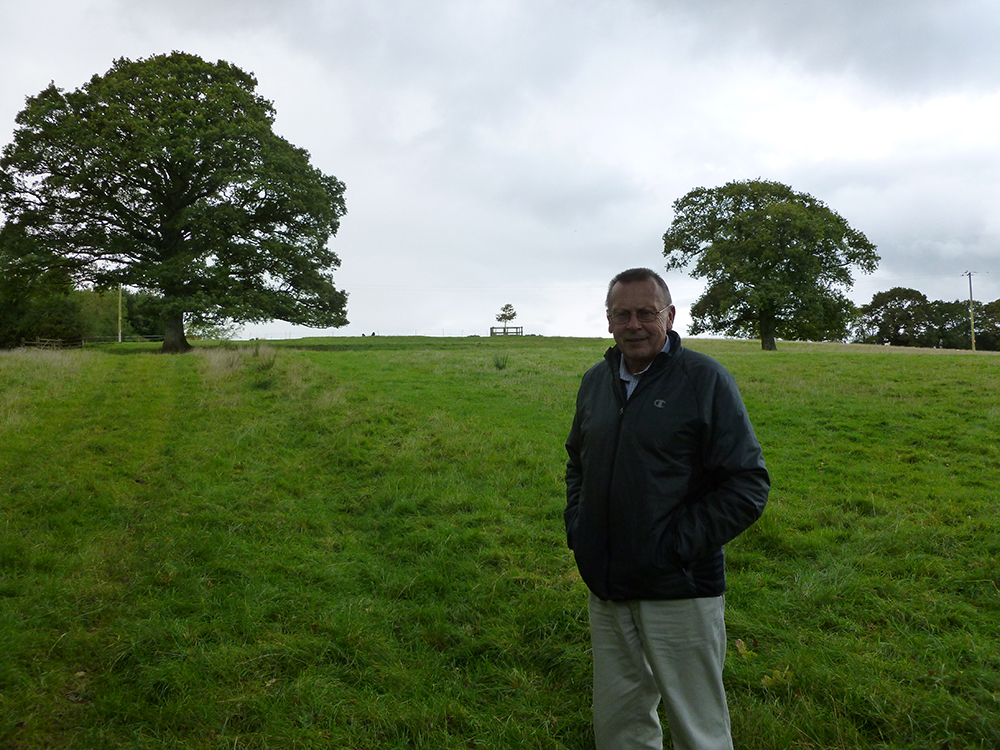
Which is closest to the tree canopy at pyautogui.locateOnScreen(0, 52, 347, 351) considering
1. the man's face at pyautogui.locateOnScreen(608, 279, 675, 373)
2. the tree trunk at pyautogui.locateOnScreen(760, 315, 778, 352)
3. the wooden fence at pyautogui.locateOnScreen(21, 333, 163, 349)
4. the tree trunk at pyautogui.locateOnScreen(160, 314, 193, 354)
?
the tree trunk at pyautogui.locateOnScreen(160, 314, 193, 354)

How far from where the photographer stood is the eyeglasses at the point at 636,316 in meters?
3.11

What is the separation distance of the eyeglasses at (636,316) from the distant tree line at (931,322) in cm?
8901

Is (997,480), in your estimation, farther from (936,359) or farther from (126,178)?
(126,178)

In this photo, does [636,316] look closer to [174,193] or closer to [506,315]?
[174,193]

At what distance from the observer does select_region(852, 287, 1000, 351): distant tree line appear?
3127 inches

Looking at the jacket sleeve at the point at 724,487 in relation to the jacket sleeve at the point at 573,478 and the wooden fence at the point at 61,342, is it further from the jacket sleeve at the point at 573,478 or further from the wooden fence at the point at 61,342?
the wooden fence at the point at 61,342

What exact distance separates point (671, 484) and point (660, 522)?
0.19 metres

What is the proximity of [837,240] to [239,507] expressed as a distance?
3744cm

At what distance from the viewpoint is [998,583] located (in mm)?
5605

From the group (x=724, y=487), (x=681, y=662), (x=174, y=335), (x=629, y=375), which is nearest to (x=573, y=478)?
(x=629, y=375)

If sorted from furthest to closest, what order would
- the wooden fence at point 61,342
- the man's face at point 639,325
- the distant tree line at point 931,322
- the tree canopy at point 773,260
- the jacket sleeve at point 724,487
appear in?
the distant tree line at point 931,322
the wooden fence at point 61,342
the tree canopy at point 773,260
the man's face at point 639,325
the jacket sleeve at point 724,487

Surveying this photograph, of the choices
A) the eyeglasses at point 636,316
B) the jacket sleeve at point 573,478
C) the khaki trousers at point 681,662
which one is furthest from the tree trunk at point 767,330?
the khaki trousers at point 681,662

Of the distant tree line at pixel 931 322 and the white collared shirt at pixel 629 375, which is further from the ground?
the distant tree line at pixel 931 322

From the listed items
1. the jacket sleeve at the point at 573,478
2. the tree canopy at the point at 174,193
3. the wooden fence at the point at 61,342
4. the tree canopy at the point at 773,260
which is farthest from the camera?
the wooden fence at the point at 61,342
